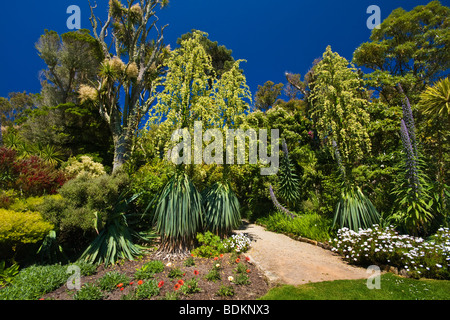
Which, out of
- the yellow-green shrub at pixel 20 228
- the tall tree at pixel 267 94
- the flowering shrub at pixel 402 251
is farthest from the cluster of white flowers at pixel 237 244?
the tall tree at pixel 267 94

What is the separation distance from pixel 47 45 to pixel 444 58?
2567 centimetres

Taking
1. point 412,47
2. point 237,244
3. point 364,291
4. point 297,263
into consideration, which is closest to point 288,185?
point 237,244

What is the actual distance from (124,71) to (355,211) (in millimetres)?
15249

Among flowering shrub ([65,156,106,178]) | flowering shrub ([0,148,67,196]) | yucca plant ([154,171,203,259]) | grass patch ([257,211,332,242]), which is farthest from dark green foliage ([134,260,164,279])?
flowering shrub ([65,156,106,178])

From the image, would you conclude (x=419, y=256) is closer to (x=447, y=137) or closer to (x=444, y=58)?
(x=447, y=137)

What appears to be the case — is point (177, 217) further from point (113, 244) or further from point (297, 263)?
point (297, 263)

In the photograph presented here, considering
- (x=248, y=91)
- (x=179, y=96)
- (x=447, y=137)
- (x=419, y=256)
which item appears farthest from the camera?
(x=447, y=137)

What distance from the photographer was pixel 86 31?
15.7 meters

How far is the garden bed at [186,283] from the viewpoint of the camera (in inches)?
134

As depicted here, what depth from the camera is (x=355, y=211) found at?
18.6ft

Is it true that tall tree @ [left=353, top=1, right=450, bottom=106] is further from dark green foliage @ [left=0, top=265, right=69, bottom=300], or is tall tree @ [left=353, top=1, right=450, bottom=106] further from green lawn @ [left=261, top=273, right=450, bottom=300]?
dark green foliage @ [left=0, top=265, right=69, bottom=300]
